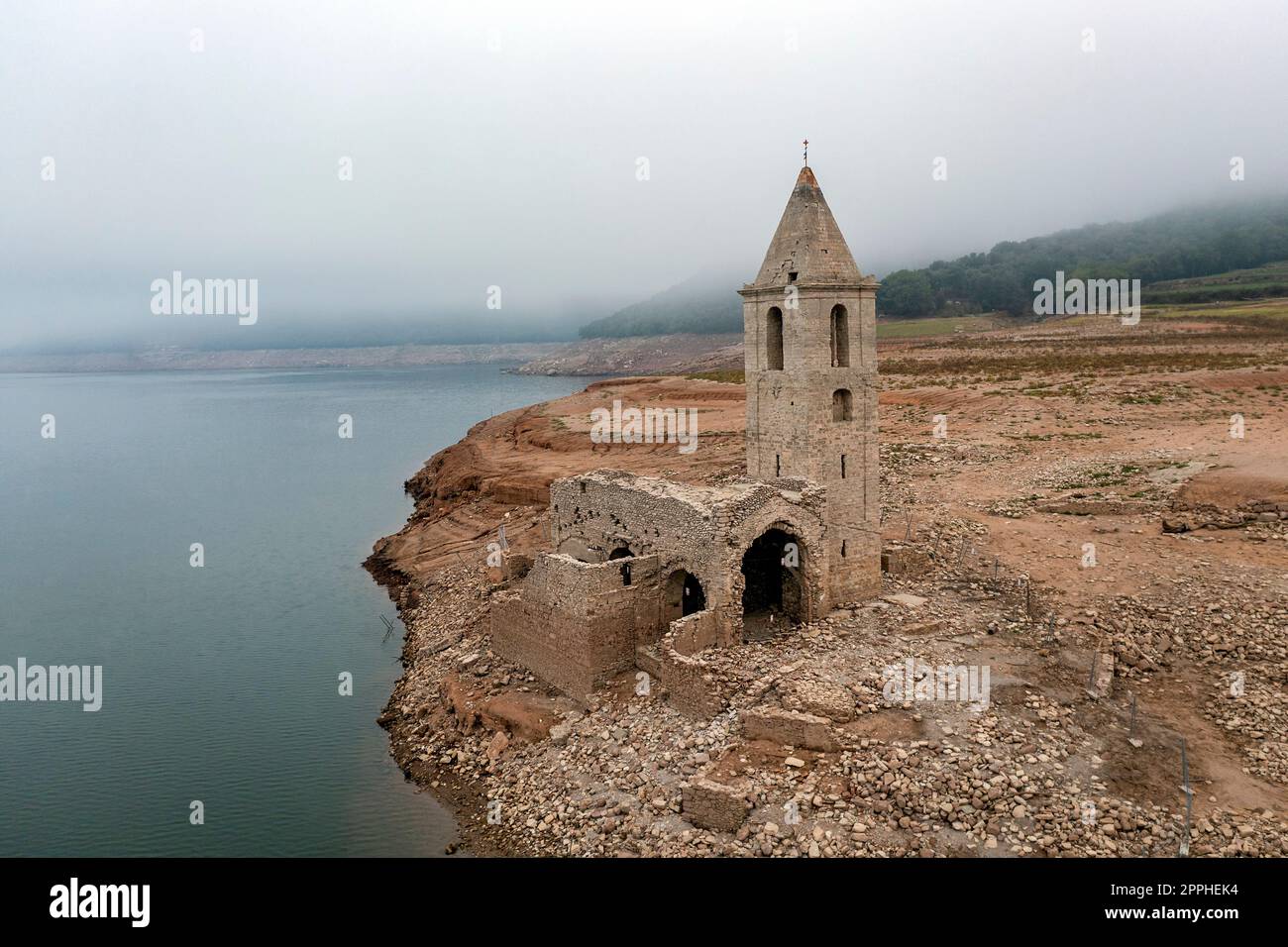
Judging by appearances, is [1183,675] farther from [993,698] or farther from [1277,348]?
[1277,348]

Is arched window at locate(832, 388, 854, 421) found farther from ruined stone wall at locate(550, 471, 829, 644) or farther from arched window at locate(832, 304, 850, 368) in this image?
ruined stone wall at locate(550, 471, 829, 644)

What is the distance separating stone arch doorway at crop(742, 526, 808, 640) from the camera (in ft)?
57.4

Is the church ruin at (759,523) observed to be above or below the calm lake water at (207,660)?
above

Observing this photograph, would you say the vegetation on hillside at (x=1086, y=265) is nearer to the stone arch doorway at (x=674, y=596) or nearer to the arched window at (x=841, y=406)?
the arched window at (x=841, y=406)

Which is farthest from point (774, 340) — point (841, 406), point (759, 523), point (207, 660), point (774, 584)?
point (207, 660)

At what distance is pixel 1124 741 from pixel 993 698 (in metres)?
1.86

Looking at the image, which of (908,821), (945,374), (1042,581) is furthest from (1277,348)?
(908,821)

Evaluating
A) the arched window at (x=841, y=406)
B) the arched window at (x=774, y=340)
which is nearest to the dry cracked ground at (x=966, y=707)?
the arched window at (x=841, y=406)

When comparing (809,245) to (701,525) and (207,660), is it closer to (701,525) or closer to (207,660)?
(701,525)

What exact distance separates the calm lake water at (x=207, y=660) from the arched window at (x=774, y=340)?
423 inches

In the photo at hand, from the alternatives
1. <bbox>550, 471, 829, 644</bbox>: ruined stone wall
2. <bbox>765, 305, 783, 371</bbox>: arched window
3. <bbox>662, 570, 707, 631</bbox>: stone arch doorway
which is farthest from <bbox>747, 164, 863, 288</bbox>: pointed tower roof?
<bbox>662, 570, 707, 631</bbox>: stone arch doorway

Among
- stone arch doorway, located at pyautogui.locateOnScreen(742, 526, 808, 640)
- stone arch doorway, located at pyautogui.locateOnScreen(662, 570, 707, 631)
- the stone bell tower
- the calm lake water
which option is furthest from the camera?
the stone bell tower

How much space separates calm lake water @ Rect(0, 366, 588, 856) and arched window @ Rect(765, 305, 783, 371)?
423 inches

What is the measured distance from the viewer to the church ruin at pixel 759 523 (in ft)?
52.0
